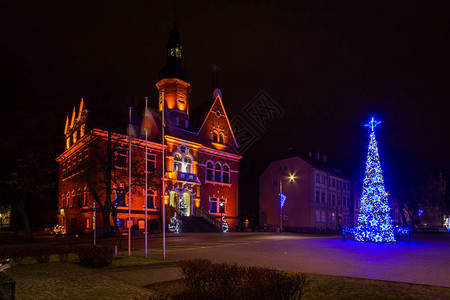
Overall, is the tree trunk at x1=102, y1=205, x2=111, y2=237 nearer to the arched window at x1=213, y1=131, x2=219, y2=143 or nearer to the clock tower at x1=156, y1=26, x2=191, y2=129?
the clock tower at x1=156, y1=26, x2=191, y2=129

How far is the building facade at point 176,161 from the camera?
41.4 m

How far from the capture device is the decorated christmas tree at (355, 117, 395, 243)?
26797 mm

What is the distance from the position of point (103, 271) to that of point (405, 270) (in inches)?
401

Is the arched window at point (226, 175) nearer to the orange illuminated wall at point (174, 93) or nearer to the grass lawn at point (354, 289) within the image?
the orange illuminated wall at point (174, 93)

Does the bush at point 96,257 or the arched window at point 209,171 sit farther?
the arched window at point 209,171

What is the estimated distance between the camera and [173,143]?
45219 mm

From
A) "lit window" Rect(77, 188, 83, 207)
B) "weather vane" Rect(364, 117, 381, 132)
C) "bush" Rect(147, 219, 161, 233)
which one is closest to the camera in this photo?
"weather vane" Rect(364, 117, 381, 132)

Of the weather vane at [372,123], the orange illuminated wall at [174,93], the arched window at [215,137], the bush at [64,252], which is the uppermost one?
the orange illuminated wall at [174,93]

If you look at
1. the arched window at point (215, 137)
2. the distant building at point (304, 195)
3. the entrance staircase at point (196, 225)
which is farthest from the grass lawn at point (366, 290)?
the distant building at point (304, 195)

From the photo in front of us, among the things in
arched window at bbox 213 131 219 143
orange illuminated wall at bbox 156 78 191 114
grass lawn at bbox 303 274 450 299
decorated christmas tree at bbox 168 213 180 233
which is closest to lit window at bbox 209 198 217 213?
arched window at bbox 213 131 219 143

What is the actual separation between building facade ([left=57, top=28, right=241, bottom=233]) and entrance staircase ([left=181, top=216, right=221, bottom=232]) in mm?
1535

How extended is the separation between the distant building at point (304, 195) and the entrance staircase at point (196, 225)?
620 inches

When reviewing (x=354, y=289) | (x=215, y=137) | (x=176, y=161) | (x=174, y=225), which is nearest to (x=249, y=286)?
(x=354, y=289)

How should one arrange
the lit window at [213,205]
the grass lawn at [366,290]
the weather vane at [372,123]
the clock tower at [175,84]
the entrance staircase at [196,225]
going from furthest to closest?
the lit window at [213,205], the clock tower at [175,84], the entrance staircase at [196,225], the weather vane at [372,123], the grass lawn at [366,290]
